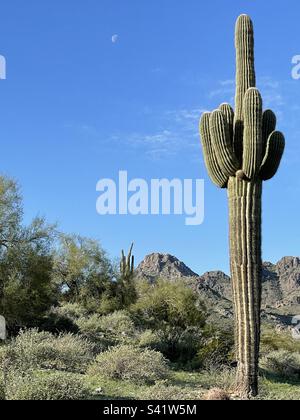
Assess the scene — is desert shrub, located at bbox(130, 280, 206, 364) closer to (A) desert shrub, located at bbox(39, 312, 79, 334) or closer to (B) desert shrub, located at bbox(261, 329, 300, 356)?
(B) desert shrub, located at bbox(261, 329, 300, 356)

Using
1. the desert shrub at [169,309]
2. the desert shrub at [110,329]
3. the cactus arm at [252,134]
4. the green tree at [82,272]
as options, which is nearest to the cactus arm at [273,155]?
the cactus arm at [252,134]

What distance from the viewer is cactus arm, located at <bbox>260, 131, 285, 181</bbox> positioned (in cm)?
1170

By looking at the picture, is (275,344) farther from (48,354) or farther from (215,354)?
(48,354)

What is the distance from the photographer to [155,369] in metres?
12.6

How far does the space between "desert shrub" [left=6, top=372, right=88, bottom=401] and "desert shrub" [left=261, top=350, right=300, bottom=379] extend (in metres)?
9.22

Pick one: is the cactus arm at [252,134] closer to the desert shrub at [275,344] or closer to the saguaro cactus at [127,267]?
the desert shrub at [275,344]

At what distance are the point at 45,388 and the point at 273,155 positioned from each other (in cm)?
674

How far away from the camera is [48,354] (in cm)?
1301

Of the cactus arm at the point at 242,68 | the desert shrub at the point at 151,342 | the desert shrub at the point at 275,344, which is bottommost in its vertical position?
the desert shrub at the point at 275,344

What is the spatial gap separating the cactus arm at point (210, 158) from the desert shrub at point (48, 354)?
18.3 ft

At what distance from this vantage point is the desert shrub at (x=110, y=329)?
19.7m

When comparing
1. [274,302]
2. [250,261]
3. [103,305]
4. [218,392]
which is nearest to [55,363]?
[218,392]

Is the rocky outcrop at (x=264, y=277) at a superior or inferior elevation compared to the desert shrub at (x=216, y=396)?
superior
